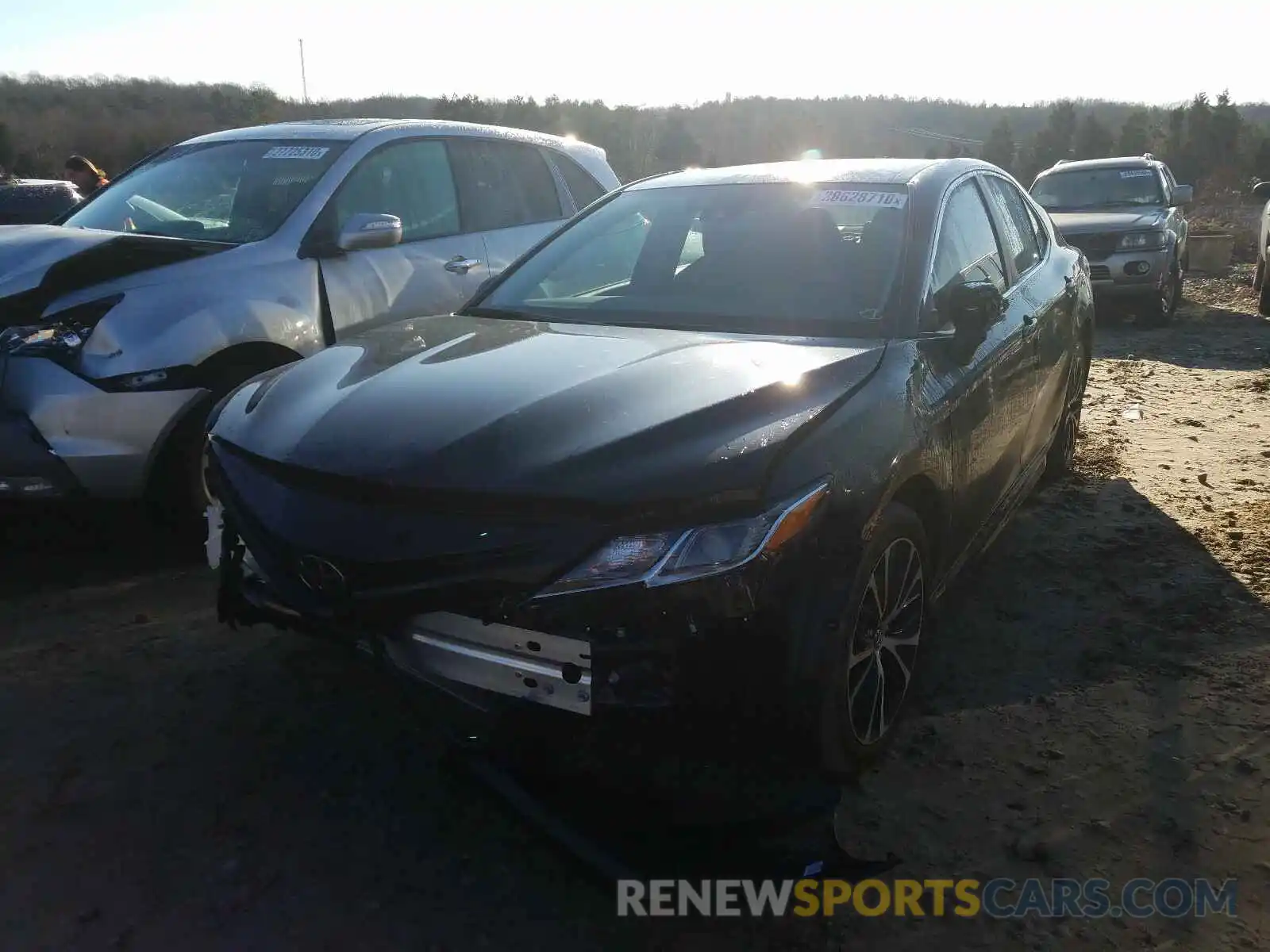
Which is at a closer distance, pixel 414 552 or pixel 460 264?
pixel 414 552

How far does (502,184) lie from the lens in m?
5.65

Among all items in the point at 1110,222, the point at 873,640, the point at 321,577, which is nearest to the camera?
the point at 321,577

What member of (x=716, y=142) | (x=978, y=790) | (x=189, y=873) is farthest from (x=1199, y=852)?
(x=716, y=142)

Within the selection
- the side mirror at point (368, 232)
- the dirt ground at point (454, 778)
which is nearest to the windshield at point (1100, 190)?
the dirt ground at point (454, 778)

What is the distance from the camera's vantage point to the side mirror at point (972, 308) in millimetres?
3014

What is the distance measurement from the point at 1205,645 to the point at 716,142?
5736cm

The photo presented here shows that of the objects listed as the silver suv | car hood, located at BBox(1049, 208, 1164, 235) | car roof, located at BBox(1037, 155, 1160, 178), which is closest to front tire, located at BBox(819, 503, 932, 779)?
the silver suv

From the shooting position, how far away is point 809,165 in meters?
3.87

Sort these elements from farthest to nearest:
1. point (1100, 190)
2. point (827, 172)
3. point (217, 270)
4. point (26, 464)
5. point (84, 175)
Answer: point (1100, 190) → point (84, 175) → point (217, 270) → point (827, 172) → point (26, 464)

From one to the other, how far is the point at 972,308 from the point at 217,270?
2.83 meters

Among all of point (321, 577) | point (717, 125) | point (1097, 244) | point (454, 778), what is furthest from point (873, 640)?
point (717, 125)

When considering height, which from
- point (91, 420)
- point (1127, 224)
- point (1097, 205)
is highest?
point (1097, 205)

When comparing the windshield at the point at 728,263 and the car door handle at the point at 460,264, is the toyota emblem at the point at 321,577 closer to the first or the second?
the windshield at the point at 728,263

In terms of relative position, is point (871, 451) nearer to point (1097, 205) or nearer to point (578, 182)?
point (578, 182)
